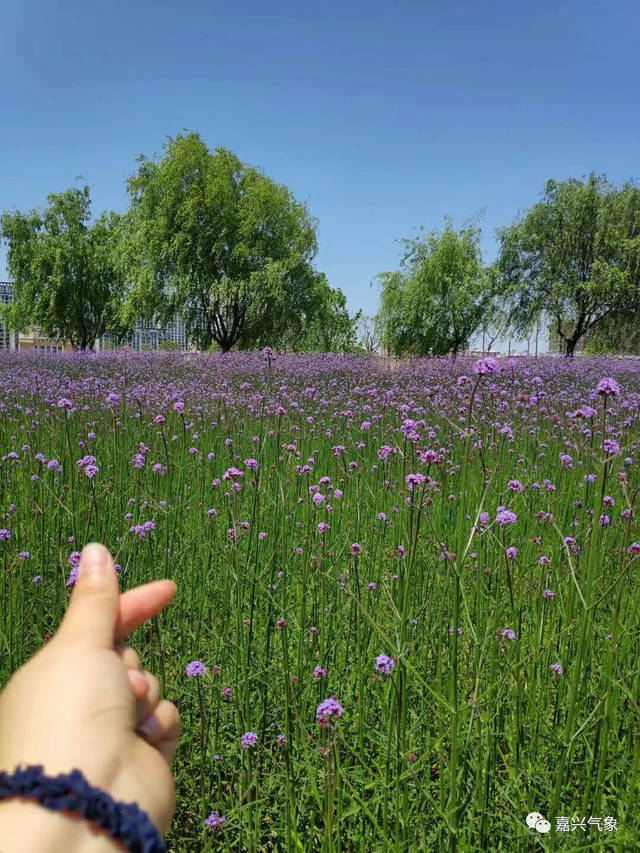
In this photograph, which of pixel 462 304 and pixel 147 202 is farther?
pixel 462 304

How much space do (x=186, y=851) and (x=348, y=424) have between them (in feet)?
16.1

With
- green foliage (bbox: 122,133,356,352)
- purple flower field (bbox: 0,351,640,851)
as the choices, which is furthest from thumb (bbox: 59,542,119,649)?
green foliage (bbox: 122,133,356,352)

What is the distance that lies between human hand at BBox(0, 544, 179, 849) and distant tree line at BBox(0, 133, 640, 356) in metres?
27.5

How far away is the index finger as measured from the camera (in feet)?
1.96

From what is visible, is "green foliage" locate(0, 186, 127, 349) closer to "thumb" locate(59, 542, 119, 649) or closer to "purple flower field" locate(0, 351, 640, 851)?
"purple flower field" locate(0, 351, 640, 851)

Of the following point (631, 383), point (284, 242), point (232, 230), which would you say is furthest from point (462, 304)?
point (631, 383)

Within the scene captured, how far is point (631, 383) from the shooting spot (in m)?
12.3

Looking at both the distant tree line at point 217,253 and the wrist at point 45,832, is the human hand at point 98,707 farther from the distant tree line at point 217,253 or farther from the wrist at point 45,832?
the distant tree line at point 217,253

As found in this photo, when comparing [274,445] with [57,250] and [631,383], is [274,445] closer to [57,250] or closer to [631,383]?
[631,383]

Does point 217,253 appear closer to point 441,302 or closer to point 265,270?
point 265,270

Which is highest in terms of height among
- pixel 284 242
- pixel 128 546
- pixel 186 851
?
pixel 284 242

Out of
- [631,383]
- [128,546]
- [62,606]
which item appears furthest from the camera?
[631,383]

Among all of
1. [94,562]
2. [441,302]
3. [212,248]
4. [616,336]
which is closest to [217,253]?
[212,248]

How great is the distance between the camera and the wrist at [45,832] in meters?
0.40
